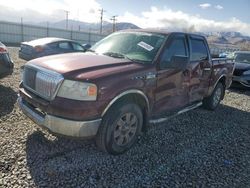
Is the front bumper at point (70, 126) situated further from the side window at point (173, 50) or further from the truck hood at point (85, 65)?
the side window at point (173, 50)

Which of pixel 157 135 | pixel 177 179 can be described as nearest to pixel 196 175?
pixel 177 179

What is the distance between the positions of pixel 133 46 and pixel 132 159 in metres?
1.99

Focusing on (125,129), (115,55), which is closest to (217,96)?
(115,55)

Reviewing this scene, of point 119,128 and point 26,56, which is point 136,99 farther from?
point 26,56

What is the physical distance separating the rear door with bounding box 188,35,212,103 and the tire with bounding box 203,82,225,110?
0.66 m

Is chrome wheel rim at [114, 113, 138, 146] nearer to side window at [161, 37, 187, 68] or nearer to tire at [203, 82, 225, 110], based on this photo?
side window at [161, 37, 187, 68]

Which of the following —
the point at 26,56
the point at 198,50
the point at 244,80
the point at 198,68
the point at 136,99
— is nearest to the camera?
the point at 136,99

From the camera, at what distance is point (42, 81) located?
386 cm

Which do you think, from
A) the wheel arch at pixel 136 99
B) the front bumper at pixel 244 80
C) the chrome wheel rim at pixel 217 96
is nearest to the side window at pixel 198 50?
the chrome wheel rim at pixel 217 96

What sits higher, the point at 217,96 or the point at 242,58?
the point at 242,58

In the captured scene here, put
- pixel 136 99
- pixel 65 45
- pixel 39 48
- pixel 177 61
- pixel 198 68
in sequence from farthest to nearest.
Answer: pixel 65 45 → pixel 39 48 → pixel 198 68 → pixel 177 61 → pixel 136 99

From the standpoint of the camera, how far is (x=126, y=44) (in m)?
4.99

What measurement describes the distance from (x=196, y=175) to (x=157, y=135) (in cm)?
138

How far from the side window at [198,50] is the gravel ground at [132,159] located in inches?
59.4
